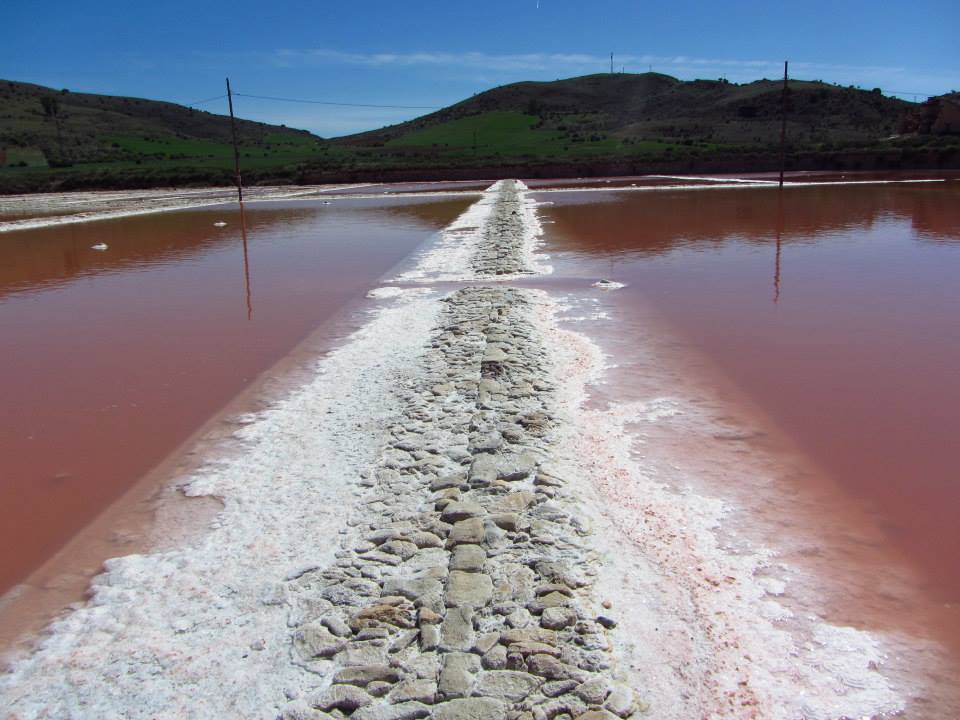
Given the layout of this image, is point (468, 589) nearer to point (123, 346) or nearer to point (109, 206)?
point (123, 346)

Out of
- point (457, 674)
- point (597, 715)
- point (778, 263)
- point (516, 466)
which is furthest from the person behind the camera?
point (778, 263)

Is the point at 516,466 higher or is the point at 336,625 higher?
Answer: the point at 516,466

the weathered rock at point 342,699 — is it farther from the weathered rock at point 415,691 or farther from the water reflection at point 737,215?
the water reflection at point 737,215

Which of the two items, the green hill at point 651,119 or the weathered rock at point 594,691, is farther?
the green hill at point 651,119

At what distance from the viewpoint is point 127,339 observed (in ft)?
28.7

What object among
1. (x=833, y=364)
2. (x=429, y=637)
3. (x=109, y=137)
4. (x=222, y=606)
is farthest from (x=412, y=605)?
(x=109, y=137)

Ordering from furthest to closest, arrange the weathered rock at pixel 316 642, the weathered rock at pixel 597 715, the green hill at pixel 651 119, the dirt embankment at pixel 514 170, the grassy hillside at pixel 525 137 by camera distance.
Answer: the green hill at pixel 651 119
the grassy hillside at pixel 525 137
the dirt embankment at pixel 514 170
the weathered rock at pixel 316 642
the weathered rock at pixel 597 715

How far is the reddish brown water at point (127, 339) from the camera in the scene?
499 cm

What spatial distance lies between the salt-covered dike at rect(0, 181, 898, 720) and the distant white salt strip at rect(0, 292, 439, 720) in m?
0.01

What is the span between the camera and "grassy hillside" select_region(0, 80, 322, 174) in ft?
219

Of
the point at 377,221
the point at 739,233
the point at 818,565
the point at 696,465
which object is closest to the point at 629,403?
the point at 696,465

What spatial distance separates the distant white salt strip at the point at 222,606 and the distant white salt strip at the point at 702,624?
1.38 metres

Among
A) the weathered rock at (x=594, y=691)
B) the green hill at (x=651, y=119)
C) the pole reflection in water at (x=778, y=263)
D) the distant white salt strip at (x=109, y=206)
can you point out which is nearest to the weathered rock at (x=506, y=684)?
the weathered rock at (x=594, y=691)

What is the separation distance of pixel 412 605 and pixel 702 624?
128 centimetres
